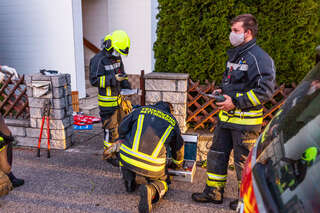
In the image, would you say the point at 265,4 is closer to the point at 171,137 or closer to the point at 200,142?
the point at 200,142

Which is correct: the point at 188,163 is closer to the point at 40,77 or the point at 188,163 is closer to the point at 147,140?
the point at 147,140

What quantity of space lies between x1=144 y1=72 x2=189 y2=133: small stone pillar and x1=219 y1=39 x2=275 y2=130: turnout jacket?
135cm

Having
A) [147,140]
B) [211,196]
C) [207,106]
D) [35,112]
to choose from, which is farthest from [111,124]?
[211,196]

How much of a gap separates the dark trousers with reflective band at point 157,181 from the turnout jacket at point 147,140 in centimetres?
8

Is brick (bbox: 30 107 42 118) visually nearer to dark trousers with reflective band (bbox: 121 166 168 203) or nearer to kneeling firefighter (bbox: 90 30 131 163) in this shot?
kneeling firefighter (bbox: 90 30 131 163)

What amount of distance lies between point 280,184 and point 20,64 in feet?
26.6

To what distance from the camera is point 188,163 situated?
3697 mm

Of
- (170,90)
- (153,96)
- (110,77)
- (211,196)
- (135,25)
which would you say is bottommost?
(211,196)

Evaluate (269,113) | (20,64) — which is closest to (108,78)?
(269,113)

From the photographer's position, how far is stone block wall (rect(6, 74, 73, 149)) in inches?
170

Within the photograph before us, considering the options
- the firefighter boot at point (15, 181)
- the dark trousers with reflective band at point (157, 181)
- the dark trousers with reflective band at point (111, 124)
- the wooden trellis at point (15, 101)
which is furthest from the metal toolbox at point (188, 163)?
the wooden trellis at point (15, 101)

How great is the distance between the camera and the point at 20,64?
7.62 meters

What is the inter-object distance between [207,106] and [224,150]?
1647mm

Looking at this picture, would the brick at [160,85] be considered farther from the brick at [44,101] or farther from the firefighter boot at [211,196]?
the firefighter boot at [211,196]
